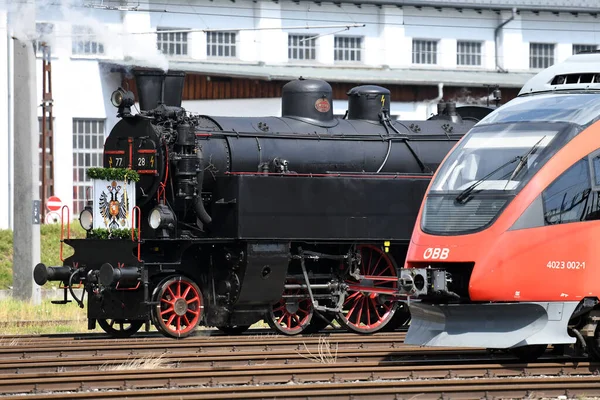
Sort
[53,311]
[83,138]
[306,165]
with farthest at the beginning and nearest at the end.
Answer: [83,138]
[53,311]
[306,165]

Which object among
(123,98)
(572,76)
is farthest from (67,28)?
(572,76)

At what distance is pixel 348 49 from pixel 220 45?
14.5 ft

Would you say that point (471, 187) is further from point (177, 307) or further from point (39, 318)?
point (39, 318)

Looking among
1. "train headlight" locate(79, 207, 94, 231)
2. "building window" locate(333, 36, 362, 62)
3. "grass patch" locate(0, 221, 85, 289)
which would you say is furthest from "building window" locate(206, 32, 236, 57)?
"train headlight" locate(79, 207, 94, 231)

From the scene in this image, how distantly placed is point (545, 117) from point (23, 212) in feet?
40.6

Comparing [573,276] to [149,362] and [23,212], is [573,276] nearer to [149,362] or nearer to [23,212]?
[149,362]

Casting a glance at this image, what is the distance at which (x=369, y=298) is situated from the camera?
711 inches

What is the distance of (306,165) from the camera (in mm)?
18078

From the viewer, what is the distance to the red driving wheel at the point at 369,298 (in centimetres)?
1775

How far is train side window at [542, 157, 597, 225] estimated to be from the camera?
12.3 meters

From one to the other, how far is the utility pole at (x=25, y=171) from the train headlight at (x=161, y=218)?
20.5 ft

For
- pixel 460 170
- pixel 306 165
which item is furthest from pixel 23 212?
pixel 460 170

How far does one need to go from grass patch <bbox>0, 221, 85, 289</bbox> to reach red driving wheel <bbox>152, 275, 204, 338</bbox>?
12.9 meters

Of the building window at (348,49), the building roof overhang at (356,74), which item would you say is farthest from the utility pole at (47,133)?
the building window at (348,49)
